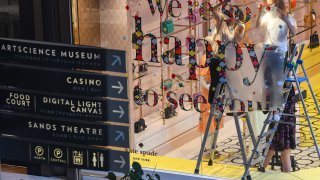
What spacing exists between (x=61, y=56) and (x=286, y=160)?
6.43 ft

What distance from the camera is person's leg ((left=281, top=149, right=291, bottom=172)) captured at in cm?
883

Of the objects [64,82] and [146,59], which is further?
[146,59]

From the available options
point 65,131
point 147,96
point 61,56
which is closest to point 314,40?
point 147,96

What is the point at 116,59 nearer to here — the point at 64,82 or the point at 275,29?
the point at 64,82

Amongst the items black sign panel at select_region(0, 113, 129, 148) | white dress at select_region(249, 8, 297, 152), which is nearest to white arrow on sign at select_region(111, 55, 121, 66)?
black sign panel at select_region(0, 113, 129, 148)

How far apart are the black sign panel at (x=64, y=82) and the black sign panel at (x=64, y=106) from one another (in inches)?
2.5

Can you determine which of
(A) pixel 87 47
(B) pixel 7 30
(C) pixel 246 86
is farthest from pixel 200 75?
(B) pixel 7 30

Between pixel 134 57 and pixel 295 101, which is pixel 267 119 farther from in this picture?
pixel 134 57

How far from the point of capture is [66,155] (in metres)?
8.95

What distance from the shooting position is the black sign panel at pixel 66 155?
8.71m

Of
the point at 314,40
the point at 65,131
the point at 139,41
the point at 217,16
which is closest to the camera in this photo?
the point at 314,40

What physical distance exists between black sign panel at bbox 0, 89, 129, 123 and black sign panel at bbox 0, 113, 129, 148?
6cm

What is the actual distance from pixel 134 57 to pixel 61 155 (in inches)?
38.7

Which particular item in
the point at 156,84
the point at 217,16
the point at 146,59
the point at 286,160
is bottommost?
the point at 286,160
